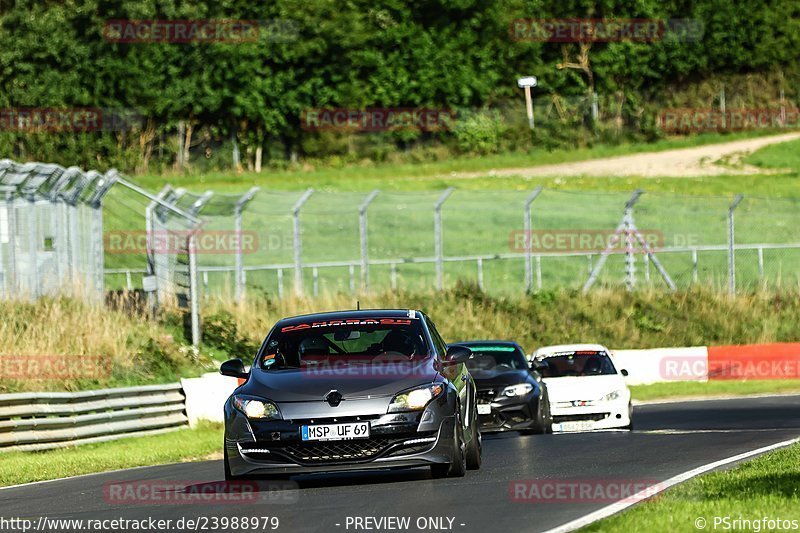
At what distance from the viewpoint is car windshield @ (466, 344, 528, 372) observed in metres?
21.9

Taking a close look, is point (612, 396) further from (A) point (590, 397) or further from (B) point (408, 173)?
(B) point (408, 173)

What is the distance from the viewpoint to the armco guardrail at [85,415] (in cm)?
2053

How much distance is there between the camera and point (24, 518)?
12328 millimetres

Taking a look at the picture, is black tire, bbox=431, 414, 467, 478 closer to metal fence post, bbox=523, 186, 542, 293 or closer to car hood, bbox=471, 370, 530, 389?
car hood, bbox=471, 370, 530, 389

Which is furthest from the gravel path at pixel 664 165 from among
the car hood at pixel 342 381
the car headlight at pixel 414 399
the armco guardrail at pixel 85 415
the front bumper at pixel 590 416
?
the car headlight at pixel 414 399

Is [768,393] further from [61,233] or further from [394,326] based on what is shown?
[394,326]

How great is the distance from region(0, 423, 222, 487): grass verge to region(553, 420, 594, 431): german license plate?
4.68 m

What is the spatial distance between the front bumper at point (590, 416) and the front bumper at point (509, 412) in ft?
4.80

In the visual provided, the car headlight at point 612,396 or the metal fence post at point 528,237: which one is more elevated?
the metal fence post at point 528,237

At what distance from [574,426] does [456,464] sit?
9.56 metres

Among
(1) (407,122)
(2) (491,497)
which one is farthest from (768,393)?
(1) (407,122)

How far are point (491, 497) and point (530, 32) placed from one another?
66358mm

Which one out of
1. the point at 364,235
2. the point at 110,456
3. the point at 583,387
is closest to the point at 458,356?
the point at 110,456

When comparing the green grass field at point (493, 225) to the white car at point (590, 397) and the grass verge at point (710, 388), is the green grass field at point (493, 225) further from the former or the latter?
the white car at point (590, 397)
